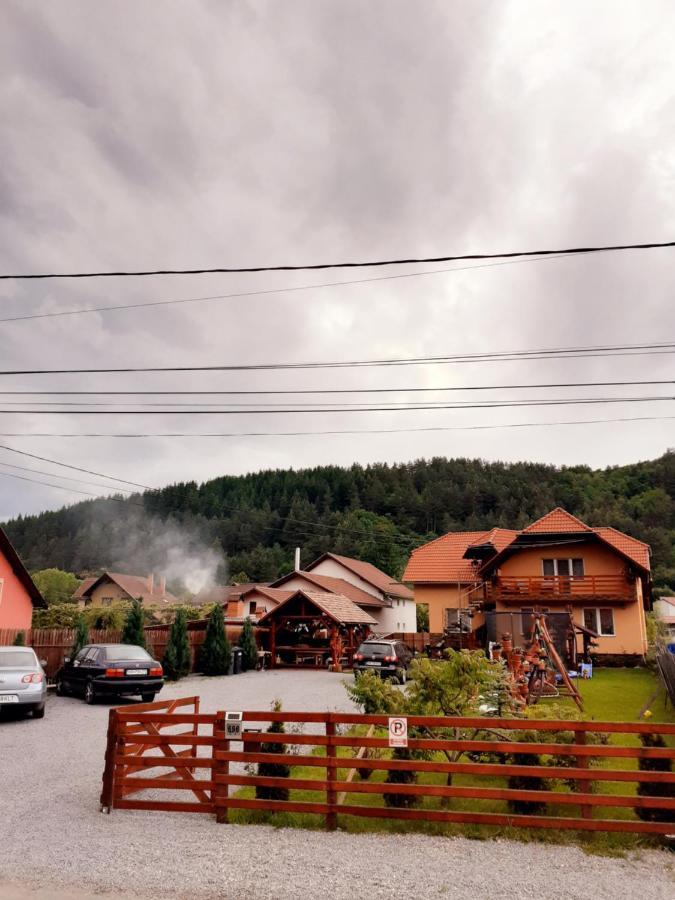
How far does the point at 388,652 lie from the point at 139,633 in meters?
8.90

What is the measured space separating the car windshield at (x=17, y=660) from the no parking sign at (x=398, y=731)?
1159cm

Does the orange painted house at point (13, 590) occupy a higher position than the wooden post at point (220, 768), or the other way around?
the orange painted house at point (13, 590)

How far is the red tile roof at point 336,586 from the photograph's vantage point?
1879 inches

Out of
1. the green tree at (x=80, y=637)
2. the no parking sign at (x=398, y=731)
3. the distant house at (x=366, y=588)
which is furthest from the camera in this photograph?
Result: the distant house at (x=366, y=588)

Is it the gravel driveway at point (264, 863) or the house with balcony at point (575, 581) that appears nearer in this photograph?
the gravel driveway at point (264, 863)

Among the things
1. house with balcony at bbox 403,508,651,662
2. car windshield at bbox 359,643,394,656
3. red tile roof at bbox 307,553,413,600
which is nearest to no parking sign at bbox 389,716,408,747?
car windshield at bbox 359,643,394,656

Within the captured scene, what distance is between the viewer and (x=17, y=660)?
615 inches

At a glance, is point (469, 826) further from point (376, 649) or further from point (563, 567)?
point (563, 567)

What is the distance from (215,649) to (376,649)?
755 cm

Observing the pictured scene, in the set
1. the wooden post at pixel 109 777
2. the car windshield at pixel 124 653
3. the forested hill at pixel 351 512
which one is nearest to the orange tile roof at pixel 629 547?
the car windshield at pixel 124 653

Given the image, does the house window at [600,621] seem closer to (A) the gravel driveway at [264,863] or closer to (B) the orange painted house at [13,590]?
(B) the orange painted house at [13,590]

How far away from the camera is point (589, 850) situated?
244 inches

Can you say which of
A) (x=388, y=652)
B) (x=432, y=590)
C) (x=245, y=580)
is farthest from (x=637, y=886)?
(x=245, y=580)

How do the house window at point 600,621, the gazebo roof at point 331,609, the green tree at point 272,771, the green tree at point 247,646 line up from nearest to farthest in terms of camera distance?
1. the green tree at point 272,771
2. the green tree at point 247,646
3. the gazebo roof at point 331,609
4. the house window at point 600,621
